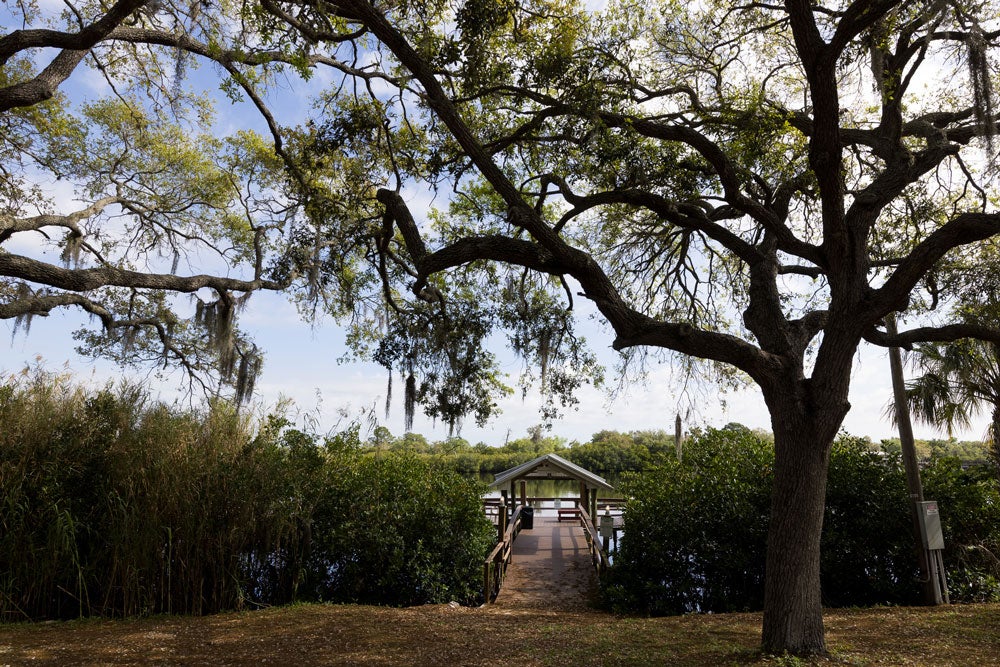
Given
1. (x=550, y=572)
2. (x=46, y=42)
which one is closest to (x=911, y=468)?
(x=550, y=572)

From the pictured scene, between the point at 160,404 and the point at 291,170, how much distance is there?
3.53m

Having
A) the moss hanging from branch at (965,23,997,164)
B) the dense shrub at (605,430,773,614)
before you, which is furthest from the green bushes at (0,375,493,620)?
the moss hanging from branch at (965,23,997,164)

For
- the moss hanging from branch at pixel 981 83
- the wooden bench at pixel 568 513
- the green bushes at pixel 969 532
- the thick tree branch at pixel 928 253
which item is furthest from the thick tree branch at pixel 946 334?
the wooden bench at pixel 568 513

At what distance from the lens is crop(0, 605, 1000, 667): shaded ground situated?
5500 mm

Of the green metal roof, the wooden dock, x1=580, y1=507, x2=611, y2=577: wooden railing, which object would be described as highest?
the green metal roof

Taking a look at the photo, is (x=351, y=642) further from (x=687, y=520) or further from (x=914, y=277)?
(x=914, y=277)

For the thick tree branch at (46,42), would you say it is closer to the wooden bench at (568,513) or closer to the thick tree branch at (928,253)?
the thick tree branch at (928,253)

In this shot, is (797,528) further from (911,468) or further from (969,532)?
(969,532)

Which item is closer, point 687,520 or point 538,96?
point 538,96

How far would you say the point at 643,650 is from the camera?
580cm

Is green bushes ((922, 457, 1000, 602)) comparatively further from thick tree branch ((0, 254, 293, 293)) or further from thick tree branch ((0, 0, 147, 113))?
thick tree branch ((0, 0, 147, 113))

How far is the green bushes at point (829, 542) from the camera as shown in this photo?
28.9 feet

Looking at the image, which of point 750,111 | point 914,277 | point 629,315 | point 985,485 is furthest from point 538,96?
point 985,485

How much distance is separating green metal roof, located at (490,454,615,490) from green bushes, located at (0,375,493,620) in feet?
23.2
